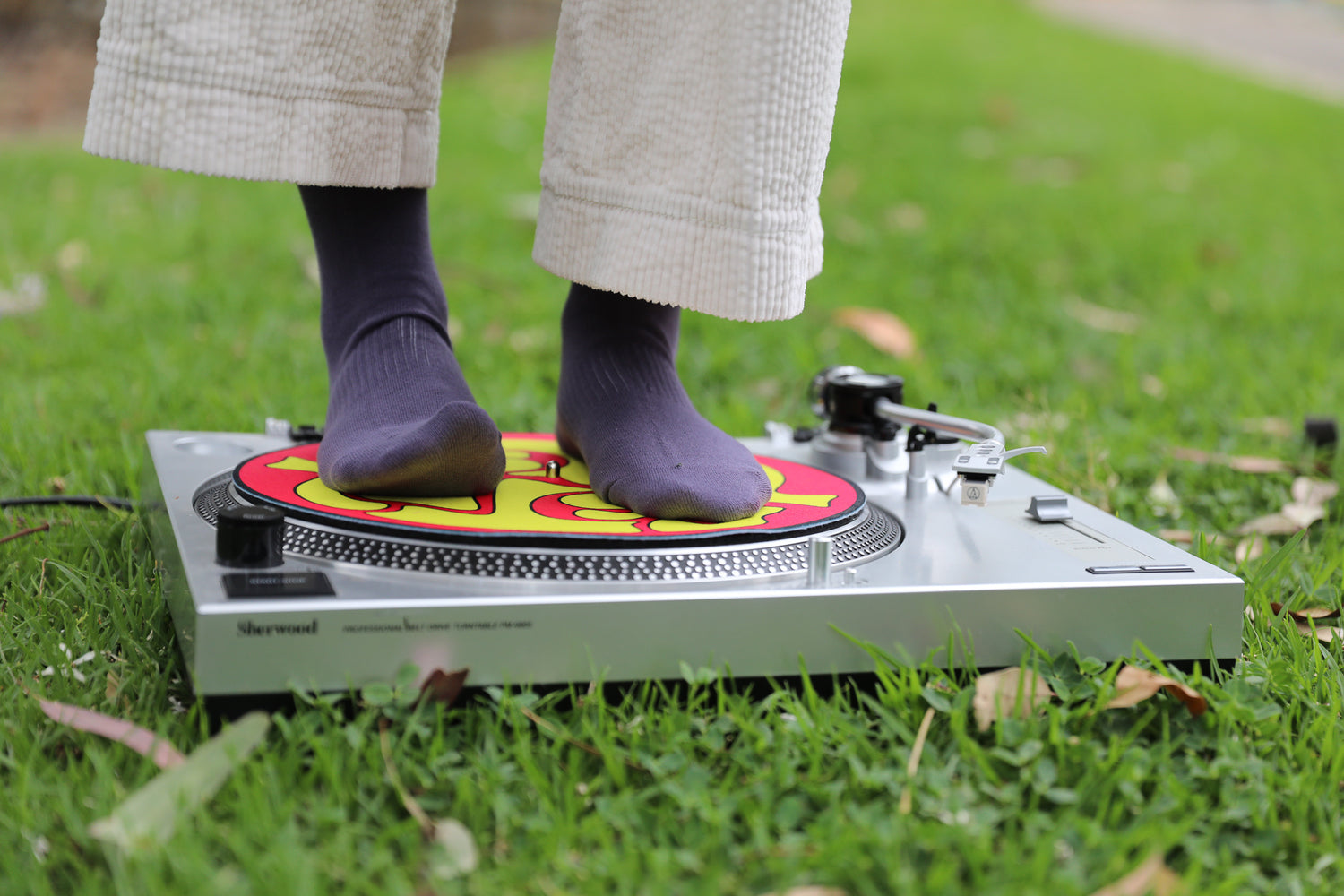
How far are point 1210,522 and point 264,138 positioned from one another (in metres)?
1.04

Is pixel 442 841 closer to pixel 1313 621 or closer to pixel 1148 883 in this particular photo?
pixel 1148 883

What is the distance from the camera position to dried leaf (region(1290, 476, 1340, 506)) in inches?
52.6

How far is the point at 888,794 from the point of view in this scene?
2.33 ft

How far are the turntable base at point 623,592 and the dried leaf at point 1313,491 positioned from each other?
519mm

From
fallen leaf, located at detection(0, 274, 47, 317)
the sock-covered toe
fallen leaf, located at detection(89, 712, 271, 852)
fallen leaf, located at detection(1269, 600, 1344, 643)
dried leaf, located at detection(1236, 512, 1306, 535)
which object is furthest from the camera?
fallen leaf, located at detection(0, 274, 47, 317)

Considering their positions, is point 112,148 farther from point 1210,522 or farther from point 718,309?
point 1210,522

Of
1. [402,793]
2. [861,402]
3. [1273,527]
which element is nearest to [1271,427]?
[1273,527]

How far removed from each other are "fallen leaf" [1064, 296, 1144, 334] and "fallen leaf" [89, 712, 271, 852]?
1.76 meters

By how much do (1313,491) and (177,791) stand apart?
1.22m

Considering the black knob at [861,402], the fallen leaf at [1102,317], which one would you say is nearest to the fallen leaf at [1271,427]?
the fallen leaf at [1102,317]

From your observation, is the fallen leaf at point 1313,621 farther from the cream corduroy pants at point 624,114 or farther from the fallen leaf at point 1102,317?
the fallen leaf at point 1102,317

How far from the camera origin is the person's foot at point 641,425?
890 millimetres

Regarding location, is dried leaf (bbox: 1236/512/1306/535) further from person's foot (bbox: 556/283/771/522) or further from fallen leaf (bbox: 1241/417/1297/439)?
person's foot (bbox: 556/283/771/522)

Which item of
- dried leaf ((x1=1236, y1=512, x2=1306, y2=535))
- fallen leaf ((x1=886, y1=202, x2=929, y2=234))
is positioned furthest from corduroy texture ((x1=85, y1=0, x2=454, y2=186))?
fallen leaf ((x1=886, y1=202, x2=929, y2=234))
